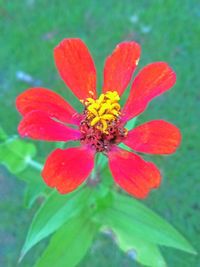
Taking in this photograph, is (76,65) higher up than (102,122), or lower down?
higher up

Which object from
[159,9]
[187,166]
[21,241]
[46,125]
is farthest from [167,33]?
[46,125]

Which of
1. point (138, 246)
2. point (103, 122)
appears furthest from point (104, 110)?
point (138, 246)

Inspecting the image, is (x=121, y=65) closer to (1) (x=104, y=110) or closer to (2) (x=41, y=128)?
(1) (x=104, y=110)

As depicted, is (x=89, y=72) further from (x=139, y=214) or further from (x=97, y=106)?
(x=139, y=214)

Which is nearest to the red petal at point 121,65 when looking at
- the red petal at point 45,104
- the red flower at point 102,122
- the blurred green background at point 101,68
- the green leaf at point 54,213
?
the red flower at point 102,122

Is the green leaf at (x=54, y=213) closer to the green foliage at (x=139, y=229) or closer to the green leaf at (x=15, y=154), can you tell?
the green foliage at (x=139, y=229)

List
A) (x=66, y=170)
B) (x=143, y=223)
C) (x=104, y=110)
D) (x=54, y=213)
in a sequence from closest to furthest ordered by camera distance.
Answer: (x=66, y=170)
(x=104, y=110)
(x=54, y=213)
(x=143, y=223)
